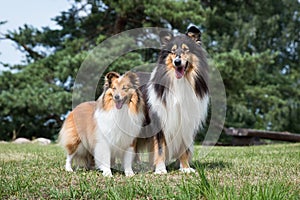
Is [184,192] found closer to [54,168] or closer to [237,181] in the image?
[237,181]

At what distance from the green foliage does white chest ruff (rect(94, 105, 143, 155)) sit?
5587 mm

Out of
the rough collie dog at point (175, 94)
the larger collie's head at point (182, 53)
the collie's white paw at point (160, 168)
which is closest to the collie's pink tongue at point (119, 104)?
the rough collie dog at point (175, 94)

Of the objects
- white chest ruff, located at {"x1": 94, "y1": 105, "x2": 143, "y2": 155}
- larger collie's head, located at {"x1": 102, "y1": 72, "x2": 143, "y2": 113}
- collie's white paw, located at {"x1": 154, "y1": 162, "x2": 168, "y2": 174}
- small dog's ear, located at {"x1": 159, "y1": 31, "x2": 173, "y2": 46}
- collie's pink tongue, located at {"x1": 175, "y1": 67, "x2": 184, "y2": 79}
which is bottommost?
collie's white paw, located at {"x1": 154, "y1": 162, "x2": 168, "y2": 174}

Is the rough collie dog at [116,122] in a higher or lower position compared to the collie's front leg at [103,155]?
higher

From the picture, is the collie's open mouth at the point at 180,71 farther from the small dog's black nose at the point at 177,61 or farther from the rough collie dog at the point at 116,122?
the rough collie dog at the point at 116,122

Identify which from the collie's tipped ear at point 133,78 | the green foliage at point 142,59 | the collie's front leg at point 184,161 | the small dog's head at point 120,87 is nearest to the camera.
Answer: the small dog's head at point 120,87

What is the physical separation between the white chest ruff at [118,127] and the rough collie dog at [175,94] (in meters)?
0.23

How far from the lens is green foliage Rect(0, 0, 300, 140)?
11984 mm

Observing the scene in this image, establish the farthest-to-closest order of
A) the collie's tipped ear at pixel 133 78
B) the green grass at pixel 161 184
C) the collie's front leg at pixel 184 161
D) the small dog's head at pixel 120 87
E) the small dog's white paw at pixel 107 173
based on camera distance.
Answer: the collie's front leg at pixel 184 161 → the collie's tipped ear at pixel 133 78 → the small dog's head at pixel 120 87 → the small dog's white paw at pixel 107 173 → the green grass at pixel 161 184

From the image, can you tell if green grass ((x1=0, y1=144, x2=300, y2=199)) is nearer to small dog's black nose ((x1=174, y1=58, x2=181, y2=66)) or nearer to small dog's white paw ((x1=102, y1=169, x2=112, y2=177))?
small dog's white paw ((x1=102, y1=169, x2=112, y2=177))

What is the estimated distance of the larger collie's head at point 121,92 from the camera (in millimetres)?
4027

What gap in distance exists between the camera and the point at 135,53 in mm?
12094

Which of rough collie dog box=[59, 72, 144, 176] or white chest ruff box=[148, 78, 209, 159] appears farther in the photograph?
white chest ruff box=[148, 78, 209, 159]

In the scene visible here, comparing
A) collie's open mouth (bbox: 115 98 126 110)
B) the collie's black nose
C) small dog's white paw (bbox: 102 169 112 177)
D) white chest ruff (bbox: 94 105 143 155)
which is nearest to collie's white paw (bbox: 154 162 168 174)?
white chest ruff (bbox: 94 105 143 155)
